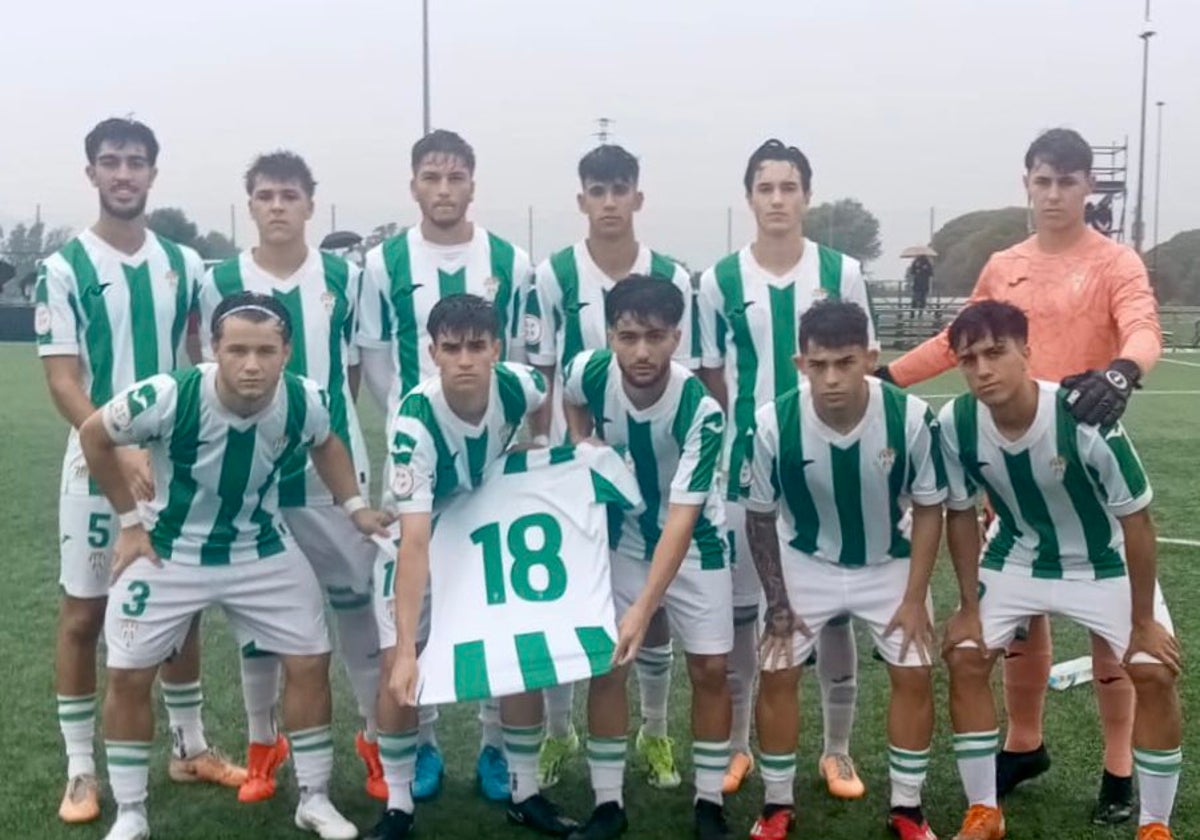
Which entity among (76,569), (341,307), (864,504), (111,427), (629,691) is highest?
(341,307)

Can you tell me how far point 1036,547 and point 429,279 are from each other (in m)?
1.98

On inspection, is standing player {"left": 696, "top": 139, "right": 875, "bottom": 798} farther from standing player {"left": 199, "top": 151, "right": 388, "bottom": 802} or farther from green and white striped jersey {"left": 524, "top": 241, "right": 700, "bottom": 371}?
standing player {"left": 199, "top": 151, "right": 388, "bottom": 802}

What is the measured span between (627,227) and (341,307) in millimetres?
939

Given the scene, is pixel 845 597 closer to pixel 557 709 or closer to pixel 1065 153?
pixel 557 709

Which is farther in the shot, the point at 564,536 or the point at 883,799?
the point at 883,799

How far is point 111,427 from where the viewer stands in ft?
11.4

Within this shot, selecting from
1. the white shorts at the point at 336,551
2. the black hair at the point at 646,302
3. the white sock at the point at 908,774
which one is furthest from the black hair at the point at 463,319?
the white sock at the point at 908,774

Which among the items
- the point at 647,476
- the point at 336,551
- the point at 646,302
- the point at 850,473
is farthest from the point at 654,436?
the point at 336,551

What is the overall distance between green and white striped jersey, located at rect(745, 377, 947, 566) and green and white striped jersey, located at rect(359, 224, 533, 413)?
40.2 inches

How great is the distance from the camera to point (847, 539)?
12.0 feet

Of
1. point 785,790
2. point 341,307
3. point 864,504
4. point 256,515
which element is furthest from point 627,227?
point 785,790

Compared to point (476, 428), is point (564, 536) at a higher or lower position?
lower

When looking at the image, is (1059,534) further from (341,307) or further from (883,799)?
(341,307)

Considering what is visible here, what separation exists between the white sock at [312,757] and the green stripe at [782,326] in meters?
1.74
